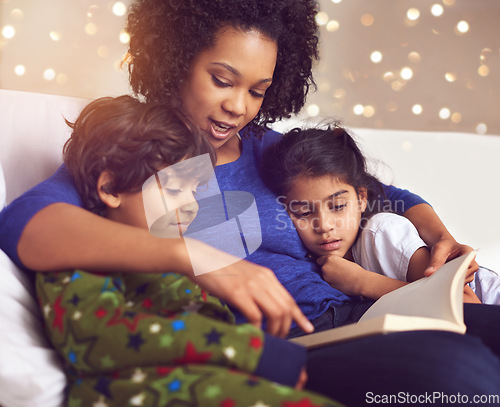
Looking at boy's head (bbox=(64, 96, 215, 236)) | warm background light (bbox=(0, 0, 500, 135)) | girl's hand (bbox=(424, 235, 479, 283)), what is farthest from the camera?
warm background light (bbox=(0, 0, 500, 135))

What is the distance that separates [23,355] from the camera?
1.92ft

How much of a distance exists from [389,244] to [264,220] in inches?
10.5

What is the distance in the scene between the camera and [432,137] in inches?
56.6

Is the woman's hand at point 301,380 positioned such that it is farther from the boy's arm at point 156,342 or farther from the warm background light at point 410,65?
the warm background light at point 410,65

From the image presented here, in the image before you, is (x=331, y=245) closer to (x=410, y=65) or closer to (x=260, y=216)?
(x=260, y=216)

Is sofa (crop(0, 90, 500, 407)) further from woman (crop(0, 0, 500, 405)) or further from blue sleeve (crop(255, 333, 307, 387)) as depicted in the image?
blue sleeve (crop(255, 333, 307, 387))

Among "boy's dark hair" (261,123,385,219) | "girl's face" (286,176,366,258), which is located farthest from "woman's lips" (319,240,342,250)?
"boy's dark hair" (261,123,385,219)

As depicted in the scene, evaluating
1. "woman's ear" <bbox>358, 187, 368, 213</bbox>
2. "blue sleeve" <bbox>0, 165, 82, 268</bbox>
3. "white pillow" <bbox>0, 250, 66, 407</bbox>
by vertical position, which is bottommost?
"white pillow" <bbox>0, 250, 66, 407</bbox>

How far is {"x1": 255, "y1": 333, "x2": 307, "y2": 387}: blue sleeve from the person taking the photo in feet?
1.80

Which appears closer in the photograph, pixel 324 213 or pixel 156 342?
pixel 156 342

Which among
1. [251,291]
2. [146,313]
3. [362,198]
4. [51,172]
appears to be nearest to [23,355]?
[146,313]

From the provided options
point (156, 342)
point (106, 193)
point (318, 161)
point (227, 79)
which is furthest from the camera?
point (318, 161)

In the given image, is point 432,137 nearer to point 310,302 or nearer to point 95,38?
point 310,302

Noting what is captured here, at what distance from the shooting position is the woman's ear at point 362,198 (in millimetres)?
1225
